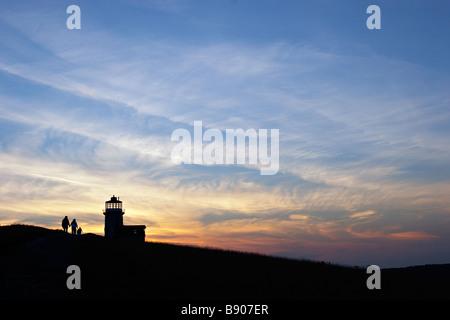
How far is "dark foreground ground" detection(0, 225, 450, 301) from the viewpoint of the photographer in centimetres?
1983

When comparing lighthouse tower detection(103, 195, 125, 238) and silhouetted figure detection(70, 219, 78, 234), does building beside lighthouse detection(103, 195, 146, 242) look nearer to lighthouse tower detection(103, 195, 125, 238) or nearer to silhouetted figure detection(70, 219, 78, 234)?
lighthouse tower detection(103, 195, 125, 238)

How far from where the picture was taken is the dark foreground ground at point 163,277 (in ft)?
65.1

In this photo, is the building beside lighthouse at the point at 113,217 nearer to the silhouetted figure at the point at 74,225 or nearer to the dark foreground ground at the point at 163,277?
the silhouetted figure at the point at 74,225

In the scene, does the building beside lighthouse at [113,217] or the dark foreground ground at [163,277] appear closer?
the dark foreground ground at [163,277]

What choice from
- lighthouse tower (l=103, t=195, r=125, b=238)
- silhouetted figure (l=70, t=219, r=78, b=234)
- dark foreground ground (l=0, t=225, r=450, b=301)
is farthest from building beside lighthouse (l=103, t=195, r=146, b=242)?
dark foreground ground (l=0, t=225, r=450, b=301)

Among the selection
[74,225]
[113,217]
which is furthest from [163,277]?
[113,217]

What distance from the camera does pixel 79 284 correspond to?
20.4 meters

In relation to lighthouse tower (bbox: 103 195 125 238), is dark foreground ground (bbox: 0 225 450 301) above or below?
below

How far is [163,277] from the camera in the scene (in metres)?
23.1

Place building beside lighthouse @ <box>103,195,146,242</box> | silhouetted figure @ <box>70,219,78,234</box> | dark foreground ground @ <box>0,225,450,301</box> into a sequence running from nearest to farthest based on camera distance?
dark foreground ground @ <box>0,225,450,301</box> < silhouetted figure @ <box>70,219,78,234</box> < building beside lighthouse @ <box>103,195,146,242</box>

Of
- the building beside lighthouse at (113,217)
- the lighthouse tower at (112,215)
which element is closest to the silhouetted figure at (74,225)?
the building beside lighthouse at (113,217)

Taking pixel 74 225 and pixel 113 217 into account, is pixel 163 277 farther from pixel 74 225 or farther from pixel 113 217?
pixel 113 217

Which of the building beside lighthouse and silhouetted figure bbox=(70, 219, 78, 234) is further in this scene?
the building beside lighthouse
